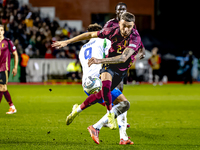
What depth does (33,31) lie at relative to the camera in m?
21.9

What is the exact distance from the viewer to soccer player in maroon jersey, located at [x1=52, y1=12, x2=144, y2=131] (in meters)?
4.74

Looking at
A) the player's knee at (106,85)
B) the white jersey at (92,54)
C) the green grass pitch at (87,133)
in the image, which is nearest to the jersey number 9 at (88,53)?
the white jersey at (92,54)

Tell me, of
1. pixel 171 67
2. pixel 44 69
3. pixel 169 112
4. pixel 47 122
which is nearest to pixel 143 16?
pixel 171 67

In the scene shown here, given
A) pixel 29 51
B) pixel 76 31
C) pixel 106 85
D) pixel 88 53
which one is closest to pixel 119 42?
pixel 106 85

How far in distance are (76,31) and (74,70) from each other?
521 centimetres

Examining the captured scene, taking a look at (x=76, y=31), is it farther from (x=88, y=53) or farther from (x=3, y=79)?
(x=88, y=53)

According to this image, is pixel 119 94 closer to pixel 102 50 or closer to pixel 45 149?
pixel 102 50

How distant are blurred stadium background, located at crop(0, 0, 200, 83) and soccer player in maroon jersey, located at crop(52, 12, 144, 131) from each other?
13.0m

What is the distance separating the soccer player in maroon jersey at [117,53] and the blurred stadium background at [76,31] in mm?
12963

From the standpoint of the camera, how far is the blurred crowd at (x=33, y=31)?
69.3ft

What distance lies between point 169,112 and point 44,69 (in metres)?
11.9

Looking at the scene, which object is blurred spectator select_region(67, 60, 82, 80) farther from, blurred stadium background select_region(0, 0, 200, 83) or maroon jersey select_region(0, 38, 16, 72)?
maroon jersey select_region(0, 38, 16, 72)

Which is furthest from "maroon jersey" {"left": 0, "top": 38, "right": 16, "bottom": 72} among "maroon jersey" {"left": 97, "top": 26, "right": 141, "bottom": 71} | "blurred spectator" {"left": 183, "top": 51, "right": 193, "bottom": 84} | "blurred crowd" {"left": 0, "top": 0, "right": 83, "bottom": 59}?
"blurred spectator" {"left": 183, "top": 51, "right": 193, "bottom": 84}

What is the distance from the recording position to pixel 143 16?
29.3 metres
